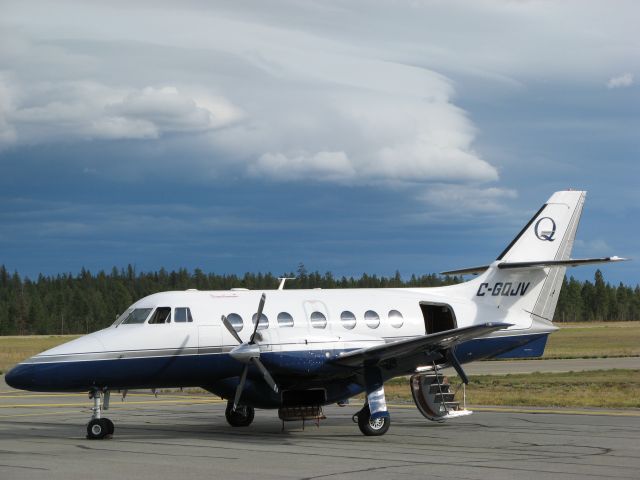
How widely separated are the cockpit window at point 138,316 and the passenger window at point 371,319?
204 inches

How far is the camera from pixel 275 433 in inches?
832

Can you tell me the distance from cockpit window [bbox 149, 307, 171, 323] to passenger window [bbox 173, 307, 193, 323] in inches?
6.2

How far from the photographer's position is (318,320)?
2133 cm

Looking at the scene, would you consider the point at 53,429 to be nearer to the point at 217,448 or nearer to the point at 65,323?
the point at 217,448

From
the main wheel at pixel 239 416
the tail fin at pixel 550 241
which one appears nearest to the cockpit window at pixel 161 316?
the main wheel at pixel 239 416

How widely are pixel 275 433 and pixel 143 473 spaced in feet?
23.3

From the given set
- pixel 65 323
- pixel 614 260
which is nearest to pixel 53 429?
pixel 614 260

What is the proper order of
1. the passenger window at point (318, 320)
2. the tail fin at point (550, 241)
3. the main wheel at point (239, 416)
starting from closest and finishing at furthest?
the passenger window at point (318, 320) < the main wheel at point (239, 416) < the tail fin at point (550, 241)

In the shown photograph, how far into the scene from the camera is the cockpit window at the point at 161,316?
20.4m

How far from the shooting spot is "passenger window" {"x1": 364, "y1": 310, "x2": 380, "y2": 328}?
72.0 ft

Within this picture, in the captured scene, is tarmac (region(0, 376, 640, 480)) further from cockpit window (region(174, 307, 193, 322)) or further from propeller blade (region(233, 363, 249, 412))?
cockpit window (region(174, 307, 193, 322))

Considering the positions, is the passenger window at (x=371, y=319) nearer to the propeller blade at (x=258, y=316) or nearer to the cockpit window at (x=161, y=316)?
the propeller blade at (x=258, y=316)

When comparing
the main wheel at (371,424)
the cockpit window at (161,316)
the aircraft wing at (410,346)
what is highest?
the cockpit window at (161,316)

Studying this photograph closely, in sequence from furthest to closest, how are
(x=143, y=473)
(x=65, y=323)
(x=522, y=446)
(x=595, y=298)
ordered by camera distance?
(x=595, y=298) → (x=65, y=323) → (x=522, y=446) → (x=143, y=473)
